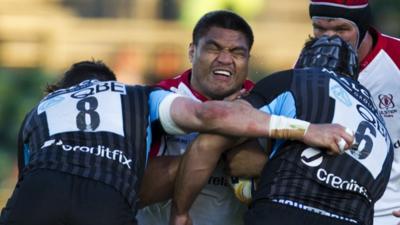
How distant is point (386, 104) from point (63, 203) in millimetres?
2255

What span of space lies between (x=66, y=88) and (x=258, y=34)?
1098cm

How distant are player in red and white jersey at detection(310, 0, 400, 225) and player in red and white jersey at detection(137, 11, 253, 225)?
466 mm

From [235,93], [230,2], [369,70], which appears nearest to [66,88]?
[235,93]

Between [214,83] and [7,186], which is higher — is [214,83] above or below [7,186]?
above

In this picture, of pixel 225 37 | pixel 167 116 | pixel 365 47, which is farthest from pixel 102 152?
pixel 365 47

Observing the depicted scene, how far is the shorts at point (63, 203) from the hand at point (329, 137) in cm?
88

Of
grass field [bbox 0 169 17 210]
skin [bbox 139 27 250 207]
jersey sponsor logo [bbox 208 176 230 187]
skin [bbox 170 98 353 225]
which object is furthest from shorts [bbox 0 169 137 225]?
grass field [bbox 0 169 17 210]

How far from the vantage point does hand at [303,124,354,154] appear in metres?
4.73

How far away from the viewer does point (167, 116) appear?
5.06 meters

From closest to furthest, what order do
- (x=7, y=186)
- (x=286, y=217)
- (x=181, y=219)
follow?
(x=286, y=217)
(x=181, y=219)
(x=7, y=186)

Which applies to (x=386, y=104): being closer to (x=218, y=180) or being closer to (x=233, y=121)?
(x=218, y=180)

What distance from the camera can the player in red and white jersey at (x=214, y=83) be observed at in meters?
5.69

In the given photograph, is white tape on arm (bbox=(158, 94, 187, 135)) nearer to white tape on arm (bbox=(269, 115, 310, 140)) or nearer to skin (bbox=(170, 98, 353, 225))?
skin (bbox=(170, 98, 353, 225))

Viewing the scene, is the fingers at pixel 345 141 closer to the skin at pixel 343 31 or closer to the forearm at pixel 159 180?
the forearm at pixel 159 180
